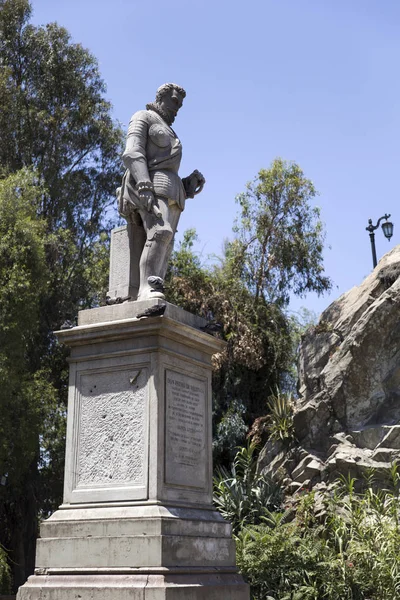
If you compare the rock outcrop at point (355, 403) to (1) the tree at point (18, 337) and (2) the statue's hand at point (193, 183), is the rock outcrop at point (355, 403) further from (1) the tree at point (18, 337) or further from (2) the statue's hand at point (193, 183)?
(2) the statue's hand at point (193, 183)

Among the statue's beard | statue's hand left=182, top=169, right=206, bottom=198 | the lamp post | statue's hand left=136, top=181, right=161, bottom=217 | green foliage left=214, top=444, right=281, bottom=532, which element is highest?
the lamp post

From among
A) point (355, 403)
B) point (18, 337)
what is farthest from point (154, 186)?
point (355, 403)

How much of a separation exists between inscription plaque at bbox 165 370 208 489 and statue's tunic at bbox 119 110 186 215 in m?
2.00

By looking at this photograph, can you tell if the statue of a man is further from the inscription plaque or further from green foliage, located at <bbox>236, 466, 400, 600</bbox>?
green foliage, located at <bbox>236, 466, 400, 600</bbox>

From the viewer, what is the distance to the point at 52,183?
24.8m

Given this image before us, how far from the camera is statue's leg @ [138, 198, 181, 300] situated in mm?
8094

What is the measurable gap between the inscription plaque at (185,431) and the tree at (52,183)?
1097 cm

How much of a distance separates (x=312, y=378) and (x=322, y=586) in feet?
27.4

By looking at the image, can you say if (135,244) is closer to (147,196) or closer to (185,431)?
(147,196)

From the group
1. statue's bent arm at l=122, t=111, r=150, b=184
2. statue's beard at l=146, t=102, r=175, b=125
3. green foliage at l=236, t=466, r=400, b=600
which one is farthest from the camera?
green foliage at l=236, t=466, r=400, b=600

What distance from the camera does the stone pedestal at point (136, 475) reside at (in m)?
6.76

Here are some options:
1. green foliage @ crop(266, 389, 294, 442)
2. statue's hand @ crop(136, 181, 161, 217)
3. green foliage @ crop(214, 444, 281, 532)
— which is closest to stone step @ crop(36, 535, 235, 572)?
statue's hand @ crop(136, 181, 161, 217)

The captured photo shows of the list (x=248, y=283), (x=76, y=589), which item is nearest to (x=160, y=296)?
(x=76, y=589)

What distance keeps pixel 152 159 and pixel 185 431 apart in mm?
2996
